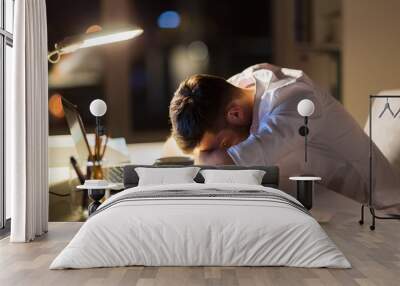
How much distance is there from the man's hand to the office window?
6.88 ft

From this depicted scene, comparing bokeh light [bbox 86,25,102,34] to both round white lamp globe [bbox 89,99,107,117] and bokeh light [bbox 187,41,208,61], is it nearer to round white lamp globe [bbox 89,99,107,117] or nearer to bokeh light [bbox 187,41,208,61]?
round white lamp globe [bbox 89,99,107,117]

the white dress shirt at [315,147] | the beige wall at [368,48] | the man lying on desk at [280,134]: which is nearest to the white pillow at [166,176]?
the man lying on desk at [280,134]

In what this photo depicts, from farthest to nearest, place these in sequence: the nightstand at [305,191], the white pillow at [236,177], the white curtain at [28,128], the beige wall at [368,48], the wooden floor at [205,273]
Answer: the beige wall at [368,48] < the nightstand at [305,191] < the white pillow at [236,177] < the white curtain at [28,128] < the wooden floor at [205,273]

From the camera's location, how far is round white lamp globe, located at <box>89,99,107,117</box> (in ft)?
22.7

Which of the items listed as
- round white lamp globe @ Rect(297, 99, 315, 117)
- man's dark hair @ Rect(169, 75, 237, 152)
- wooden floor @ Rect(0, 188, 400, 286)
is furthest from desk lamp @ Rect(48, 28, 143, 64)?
wooden floor @ Rect(0, 188, 400, 286)

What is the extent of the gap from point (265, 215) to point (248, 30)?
10.4 ft

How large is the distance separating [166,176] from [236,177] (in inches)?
28.6

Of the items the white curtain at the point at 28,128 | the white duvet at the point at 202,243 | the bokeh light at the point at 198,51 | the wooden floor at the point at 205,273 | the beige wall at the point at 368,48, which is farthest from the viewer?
the bokeh light at the point at 198,51

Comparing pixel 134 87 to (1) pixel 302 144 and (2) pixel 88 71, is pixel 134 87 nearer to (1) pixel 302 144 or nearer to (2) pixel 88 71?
(2) pixel 88 71

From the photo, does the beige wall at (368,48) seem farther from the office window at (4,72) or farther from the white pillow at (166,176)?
the office window at (4,72)

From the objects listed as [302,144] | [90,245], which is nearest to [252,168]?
[302,144]

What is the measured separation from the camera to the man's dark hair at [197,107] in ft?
22.7

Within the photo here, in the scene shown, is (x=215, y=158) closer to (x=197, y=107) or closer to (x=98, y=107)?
(x=197, y=107)

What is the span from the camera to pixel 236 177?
6.39m
